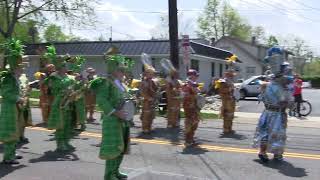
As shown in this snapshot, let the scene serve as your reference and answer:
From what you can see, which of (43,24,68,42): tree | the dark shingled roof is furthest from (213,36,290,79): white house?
(43,24,68,42): tree

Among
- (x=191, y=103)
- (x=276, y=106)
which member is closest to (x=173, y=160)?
(x=191, y=103)

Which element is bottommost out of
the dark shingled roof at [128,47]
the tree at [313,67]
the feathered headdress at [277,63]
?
the feathered headdress at [277,63]

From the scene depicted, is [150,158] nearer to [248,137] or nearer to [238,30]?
[248,137]

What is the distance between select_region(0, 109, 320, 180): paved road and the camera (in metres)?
8.14

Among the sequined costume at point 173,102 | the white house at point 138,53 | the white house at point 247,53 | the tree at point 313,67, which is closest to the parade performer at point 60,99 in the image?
the sequined costume at point 173,102

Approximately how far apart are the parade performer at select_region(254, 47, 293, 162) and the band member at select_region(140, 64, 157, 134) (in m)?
4.50

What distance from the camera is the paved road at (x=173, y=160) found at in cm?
814

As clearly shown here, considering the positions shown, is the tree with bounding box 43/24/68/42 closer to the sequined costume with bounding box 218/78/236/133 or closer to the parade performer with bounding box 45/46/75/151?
the sequined costume with bounding box 218/78/236/133

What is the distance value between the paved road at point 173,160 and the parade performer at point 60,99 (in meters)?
0.40

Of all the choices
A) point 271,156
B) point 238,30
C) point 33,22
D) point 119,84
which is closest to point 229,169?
point 271,156

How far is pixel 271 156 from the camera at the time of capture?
962 cm

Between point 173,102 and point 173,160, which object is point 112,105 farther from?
point 173,102

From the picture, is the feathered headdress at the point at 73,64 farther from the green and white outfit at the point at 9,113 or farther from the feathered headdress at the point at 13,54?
the green and white outfit at the point at 9,113

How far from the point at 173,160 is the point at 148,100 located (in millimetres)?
4213
